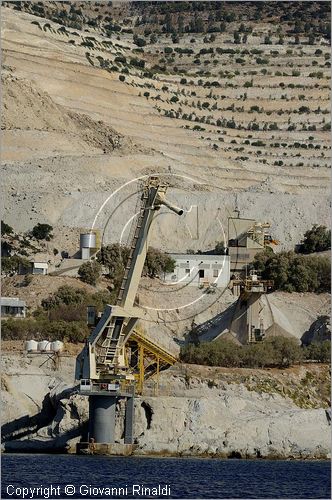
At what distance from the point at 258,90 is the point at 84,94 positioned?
1293 inches

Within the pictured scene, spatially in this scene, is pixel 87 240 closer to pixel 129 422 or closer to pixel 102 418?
pixel 129 422

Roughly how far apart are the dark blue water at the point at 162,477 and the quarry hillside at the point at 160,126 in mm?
44099

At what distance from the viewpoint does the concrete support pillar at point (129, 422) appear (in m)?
79.6

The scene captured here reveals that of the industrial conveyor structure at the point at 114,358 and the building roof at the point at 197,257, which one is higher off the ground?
the building roof at the point at 197,257

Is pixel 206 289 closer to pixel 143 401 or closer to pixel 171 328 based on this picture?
pixel 171 328

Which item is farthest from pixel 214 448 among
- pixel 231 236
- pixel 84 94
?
pixel 84 94

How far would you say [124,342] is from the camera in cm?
8038

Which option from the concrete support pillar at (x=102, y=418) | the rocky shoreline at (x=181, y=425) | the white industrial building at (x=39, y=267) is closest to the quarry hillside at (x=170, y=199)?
the rocky shoreline at (x=181, y=425)

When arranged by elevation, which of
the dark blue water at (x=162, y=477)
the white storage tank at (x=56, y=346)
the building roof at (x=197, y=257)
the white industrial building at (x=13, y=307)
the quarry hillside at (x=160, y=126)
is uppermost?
the quarry hillside at (x=160, y=126)

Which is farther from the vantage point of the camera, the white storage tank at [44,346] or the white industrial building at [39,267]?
the white industrial building at [39,267]

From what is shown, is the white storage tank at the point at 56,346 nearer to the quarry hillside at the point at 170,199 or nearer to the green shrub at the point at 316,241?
the quarry hillside at the point at 170,199

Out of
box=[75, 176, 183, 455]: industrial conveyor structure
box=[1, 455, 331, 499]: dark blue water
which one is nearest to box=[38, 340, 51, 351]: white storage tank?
box=[75, 176, 183, 455]: industrial conveyor structure

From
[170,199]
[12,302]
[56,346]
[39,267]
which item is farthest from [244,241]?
[56,346]

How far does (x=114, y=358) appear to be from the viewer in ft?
263
